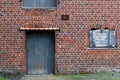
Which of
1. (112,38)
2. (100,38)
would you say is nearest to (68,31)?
(100,38)

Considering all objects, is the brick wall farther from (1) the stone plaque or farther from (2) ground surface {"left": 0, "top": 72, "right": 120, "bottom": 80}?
(2) ground surface {"left": 0, "top": 72, "right": 120, "bottom": 80}

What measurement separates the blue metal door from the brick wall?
31 cm

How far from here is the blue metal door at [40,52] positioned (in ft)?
54.2

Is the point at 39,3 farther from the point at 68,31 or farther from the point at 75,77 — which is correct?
the point at 75,77

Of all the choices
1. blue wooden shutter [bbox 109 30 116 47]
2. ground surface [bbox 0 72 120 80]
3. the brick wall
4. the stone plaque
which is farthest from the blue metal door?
blue wooden shutter [bbox 109 30 116 47]

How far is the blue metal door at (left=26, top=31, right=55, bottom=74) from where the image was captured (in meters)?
16.5

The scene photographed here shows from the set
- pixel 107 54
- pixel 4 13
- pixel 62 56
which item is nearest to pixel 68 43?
pixel 62 56

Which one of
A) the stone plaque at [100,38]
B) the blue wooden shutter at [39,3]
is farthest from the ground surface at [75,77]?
the blue wooden shutter at [39,3]

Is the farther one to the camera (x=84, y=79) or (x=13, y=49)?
(x=13, y=49)

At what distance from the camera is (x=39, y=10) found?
1633 centimetres

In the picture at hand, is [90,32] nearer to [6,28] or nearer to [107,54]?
[107,54]

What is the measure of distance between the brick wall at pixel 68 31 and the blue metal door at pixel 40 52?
0.31 meters

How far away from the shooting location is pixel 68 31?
53.7 ft

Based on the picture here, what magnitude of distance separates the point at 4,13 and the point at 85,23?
3.10 metres
